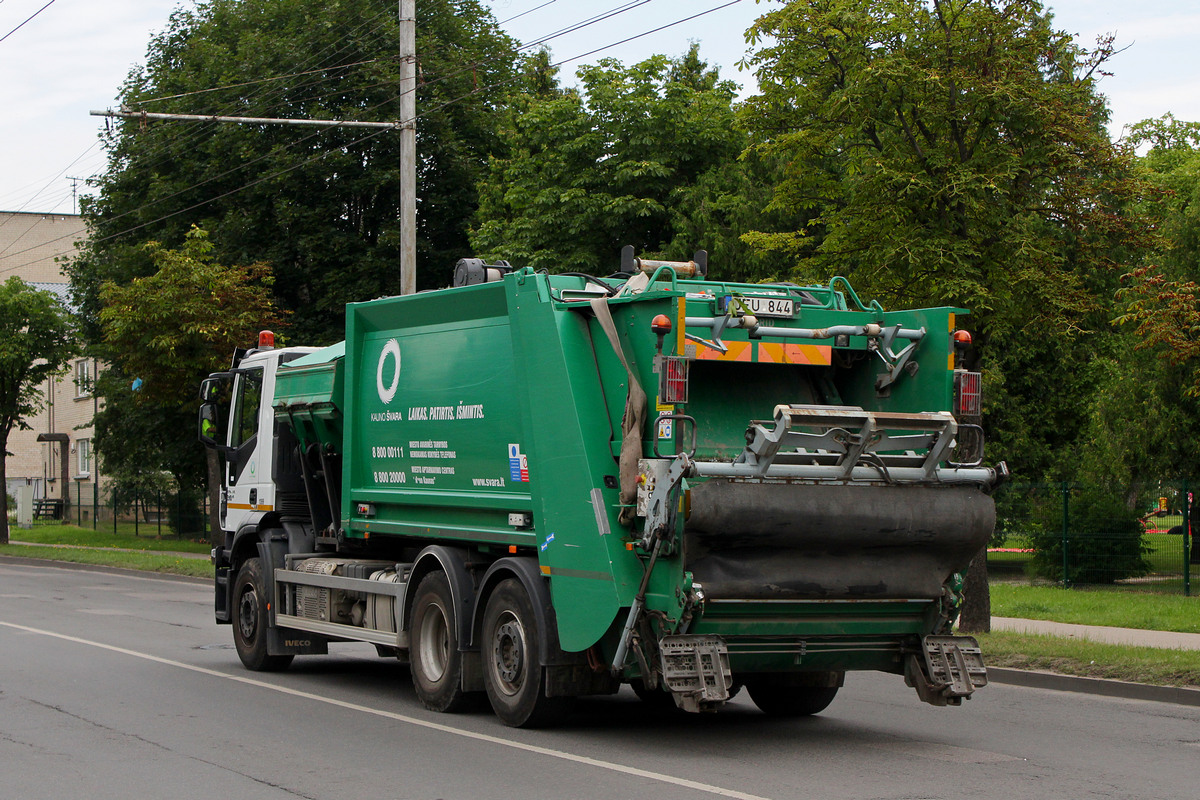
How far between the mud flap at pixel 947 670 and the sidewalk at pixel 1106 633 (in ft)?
18.9

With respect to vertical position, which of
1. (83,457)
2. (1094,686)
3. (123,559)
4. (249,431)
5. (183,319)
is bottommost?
(123,559)

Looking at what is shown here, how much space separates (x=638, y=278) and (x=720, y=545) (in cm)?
213

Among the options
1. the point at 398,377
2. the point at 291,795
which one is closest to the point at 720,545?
the point at 291,795

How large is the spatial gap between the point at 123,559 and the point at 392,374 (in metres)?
22.5

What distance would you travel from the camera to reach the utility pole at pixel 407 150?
19.7 m

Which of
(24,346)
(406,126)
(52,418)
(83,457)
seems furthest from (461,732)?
(52,418)

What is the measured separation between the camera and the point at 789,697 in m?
10.4

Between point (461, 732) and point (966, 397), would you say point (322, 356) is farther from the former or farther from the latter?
point (966, 397)

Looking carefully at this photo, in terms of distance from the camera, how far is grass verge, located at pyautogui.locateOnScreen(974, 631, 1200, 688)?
11.9 m

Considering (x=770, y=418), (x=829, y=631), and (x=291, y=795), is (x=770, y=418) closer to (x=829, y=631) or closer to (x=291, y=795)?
(x=829, y=631)

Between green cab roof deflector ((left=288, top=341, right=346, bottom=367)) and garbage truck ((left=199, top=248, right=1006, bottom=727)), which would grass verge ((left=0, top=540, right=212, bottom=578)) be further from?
garbage truck ((left=199, top=248, right=1006, bottom=727))

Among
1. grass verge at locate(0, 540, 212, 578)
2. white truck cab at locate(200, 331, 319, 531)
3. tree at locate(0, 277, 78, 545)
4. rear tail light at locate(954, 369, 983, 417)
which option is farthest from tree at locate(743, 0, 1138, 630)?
tree at locate(0, 277, 78, 545)

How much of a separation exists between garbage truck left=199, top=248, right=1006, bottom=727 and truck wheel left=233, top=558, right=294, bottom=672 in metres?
2.24

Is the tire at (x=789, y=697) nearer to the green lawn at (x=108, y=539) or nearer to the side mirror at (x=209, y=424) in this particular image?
the side mirror at (x=209, y=424)
